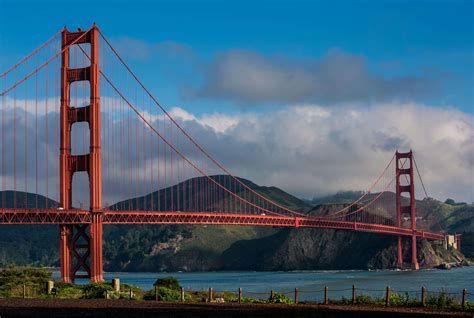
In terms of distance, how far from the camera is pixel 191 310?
37562mm

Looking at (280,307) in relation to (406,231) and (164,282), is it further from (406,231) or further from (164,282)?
(406,231)

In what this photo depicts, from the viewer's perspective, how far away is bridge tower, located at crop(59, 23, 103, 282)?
74.1 m

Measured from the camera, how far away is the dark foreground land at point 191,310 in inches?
1389

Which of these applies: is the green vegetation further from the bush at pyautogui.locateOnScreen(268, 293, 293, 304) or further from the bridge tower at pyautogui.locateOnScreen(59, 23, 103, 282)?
the bridge tower at pyautogui.locateOnScreen(59, 23, 103, 282)

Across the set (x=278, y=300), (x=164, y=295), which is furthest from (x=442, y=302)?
(x=164, y=295)

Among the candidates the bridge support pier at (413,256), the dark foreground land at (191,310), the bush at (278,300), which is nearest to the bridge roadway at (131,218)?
the dark foreground land at (191,310)

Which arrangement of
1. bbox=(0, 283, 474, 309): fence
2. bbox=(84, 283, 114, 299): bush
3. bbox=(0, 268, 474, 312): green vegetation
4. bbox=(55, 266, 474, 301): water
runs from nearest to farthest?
bbox=(0, 268, 474, 312): green vegetation, bbox=(0, 283, 474, 309): fence, bbox=(84, 283, 114, 299): bush, bbox=(55, 266, 474, 301): water

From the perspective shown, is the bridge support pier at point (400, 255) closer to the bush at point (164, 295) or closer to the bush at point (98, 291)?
the bush at point (98, 291)


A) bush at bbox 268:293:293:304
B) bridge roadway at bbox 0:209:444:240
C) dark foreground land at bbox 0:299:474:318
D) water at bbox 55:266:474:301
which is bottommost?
water at bbox 55:266:474:301

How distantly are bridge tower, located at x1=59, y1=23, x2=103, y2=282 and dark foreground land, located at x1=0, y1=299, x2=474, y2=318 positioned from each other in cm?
3155

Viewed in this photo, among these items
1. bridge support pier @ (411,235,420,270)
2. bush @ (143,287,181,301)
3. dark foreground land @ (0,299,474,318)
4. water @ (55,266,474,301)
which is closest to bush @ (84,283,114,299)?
bush @ (143,287,181,301)

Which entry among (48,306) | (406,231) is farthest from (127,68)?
(406,231)

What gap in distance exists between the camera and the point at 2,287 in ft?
174

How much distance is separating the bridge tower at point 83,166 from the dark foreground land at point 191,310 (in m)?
31.6
